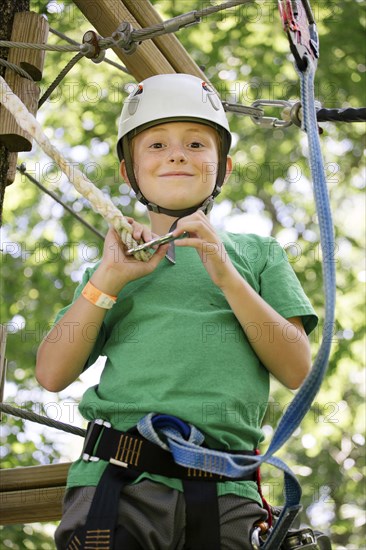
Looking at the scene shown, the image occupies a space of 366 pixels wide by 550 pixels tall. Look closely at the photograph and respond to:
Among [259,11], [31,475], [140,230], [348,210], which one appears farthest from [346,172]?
[140,230]

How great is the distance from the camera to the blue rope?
1.78 m

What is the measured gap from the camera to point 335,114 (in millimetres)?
2422

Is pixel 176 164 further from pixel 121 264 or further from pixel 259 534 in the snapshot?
pixel 259 534

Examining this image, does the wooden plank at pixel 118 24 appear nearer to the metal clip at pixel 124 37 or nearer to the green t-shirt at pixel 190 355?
the metal clip at pixel 124 37

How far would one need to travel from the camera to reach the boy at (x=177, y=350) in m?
2.15

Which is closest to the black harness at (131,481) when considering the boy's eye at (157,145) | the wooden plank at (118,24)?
the boy's eye at (157,145)

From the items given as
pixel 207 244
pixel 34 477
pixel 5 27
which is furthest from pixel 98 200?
pixel 34 477

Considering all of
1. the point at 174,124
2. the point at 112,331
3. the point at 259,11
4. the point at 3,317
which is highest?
the point at 259,11

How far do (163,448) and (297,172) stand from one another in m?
6.76

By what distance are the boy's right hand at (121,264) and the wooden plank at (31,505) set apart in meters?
1.08

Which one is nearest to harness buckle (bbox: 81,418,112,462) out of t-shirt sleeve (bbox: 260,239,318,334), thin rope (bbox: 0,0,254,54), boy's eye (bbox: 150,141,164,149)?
t-shirt sleeve (bbox: 260,239,318,334)

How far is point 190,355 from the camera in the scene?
7.55 feet

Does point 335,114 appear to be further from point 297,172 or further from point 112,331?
point 297,172

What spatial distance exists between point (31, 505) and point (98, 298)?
1148 mm
